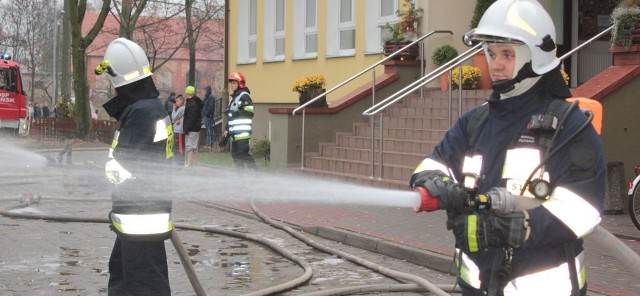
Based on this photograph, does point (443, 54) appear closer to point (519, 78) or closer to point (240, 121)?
point (240, 121)

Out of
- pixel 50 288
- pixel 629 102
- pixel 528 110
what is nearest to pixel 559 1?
pixel 629 102

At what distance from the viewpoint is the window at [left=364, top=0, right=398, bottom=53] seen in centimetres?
2017

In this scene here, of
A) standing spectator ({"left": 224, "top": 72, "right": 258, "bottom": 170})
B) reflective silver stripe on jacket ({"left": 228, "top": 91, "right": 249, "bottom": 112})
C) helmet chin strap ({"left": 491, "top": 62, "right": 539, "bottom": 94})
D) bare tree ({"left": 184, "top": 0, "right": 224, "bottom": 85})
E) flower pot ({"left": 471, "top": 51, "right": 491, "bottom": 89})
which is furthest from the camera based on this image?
bare tree ({"left": 184, "top": 0, "right": 224, "bottom": 85})

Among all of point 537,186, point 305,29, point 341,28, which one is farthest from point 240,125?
point 537,186

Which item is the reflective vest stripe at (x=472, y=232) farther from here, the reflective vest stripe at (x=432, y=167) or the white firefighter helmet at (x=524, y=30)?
the white firefighter helmet at (x=524, y=30)

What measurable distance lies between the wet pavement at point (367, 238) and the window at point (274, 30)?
12.0 metres

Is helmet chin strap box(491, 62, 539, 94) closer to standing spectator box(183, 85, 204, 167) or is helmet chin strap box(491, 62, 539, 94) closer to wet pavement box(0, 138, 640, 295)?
wet pavement box(0, 138, 640, 295)

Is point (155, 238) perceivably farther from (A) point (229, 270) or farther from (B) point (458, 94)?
(B) point (458, 94)

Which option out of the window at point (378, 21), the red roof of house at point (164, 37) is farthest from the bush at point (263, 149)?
the red roof of house at point (164, 37)

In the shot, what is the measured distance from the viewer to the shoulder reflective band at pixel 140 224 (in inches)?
223

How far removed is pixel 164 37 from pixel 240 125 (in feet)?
131

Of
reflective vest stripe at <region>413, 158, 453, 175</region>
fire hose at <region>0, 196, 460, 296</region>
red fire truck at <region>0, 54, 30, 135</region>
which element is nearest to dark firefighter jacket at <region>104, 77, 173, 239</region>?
fire hose at <region>0, 196, 460, 296</region>

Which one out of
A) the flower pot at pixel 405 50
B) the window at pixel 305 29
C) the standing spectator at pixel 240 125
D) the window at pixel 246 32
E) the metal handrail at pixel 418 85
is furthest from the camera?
the window at pixel 246 32

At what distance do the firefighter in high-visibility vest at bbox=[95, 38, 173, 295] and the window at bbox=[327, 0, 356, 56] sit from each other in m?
15.8
